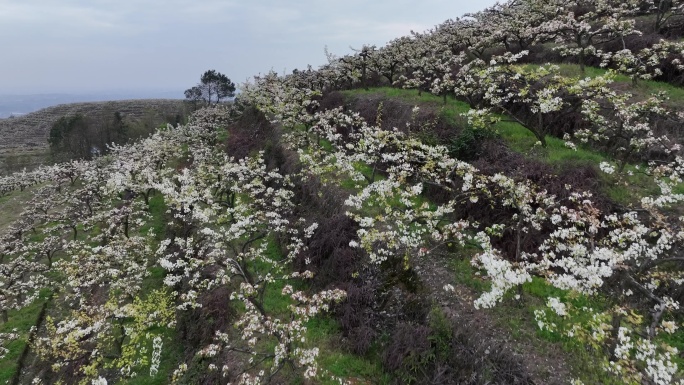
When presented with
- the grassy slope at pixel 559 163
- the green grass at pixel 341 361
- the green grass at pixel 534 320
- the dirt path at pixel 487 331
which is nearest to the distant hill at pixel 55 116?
the grassy slope at pixel 559 163

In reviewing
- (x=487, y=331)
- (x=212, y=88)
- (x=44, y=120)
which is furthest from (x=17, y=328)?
(x=44, y=120)

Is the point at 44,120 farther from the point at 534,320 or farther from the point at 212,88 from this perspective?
the point at 534,320

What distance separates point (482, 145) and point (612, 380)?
14.6m

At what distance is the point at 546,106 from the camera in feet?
54.3

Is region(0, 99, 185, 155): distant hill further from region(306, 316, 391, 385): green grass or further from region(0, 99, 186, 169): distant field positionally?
region(306, 316, 391, 385): green grass

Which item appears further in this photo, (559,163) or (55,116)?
(55,116)

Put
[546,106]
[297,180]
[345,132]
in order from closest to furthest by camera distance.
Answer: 1. [546,106]
2. [297,180]
3. [345,132]

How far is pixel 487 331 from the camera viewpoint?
13008 mm

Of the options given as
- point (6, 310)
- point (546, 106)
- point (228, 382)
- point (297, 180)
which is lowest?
point (6, 310)

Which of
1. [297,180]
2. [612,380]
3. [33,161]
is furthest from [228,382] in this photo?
[33,161]

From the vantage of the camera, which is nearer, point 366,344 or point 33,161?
point 366,344

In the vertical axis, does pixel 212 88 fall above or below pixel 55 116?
above

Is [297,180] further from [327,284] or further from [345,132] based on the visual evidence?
[327,284]

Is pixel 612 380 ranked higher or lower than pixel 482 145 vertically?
lower
